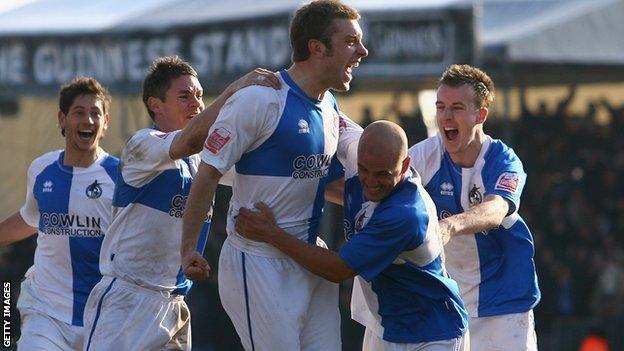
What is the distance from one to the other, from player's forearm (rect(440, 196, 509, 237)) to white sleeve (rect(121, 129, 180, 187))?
1.37 metres

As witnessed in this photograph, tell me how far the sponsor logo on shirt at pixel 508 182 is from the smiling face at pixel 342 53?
132cm

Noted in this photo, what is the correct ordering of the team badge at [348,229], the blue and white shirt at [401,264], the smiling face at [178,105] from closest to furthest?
1. the blue and white shirt at [401,264]
2. the team badge at [348,229]
3. the smiling face at [178,105]

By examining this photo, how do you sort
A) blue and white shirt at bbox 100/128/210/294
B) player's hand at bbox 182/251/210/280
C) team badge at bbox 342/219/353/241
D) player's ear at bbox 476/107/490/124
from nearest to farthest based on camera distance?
player's hand at bbox 182/251/210/280
team badge at bbox 342/219/353/241
blue and white shirt at bbox 100/128/210/294
player's ear at bbox 476/107/490/124

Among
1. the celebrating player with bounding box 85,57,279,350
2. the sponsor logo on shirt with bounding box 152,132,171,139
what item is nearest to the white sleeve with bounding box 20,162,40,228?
the celebrating player with bounding box 85,57,279,350

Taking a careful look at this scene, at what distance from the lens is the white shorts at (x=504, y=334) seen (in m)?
7.96

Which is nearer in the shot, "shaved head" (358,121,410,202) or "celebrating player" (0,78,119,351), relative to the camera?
"shaved head" (358,121,410,202)

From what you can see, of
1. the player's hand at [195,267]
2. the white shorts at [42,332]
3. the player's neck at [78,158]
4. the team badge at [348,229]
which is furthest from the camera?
the player's neck at [78,158]

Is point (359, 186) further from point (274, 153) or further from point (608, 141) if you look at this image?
point (608, 141)

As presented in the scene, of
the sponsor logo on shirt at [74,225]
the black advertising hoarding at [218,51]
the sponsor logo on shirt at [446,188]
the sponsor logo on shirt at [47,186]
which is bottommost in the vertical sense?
the sponsor logo on shirt at [74,225]

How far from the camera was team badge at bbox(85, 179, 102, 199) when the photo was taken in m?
8.65

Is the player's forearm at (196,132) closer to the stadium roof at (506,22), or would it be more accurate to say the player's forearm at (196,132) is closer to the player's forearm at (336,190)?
the player's forearm at (336,190)

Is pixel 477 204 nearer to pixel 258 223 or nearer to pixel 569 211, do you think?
pixel 258 223

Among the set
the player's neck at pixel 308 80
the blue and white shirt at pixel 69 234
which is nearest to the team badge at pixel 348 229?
the player's neck at pixel 308 80

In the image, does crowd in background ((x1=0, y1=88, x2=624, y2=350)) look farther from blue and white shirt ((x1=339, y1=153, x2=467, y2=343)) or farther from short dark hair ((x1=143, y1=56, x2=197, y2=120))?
blue and white shirt ((x1=339, y1=153, x2=467, y2=343))
